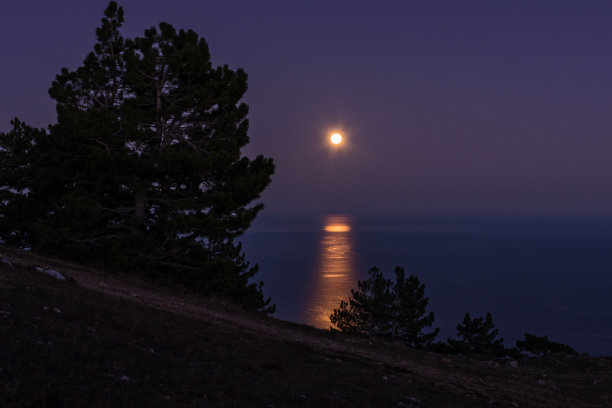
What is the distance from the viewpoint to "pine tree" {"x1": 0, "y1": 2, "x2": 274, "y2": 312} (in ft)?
60.0

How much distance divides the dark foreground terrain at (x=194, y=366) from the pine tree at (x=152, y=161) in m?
6.77

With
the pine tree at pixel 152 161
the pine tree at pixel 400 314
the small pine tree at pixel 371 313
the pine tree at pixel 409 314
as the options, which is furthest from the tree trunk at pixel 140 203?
the pine tree at pixel 409 314

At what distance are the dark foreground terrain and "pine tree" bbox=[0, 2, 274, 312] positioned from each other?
6.77 m

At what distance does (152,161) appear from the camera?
18594 mm

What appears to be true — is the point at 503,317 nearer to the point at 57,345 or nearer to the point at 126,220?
the point at 126,220

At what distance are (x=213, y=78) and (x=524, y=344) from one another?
2630 centimetres

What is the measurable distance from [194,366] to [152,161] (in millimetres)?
14520

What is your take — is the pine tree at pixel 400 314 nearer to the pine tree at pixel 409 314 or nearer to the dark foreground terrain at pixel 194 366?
the pine tree at pixel 409 314

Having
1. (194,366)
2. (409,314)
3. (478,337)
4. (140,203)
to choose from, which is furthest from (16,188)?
(478,337)

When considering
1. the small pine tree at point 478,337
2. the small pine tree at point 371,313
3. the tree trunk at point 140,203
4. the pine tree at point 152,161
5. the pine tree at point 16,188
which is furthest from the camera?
the small pine tree at point 371,313

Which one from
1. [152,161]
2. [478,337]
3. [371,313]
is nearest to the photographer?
[152,161]

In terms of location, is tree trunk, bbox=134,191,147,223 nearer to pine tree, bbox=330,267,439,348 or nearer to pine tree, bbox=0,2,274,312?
pine tree, bbox=0,2,274,312

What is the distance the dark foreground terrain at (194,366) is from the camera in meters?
4.46

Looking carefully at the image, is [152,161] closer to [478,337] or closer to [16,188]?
[16,188]
